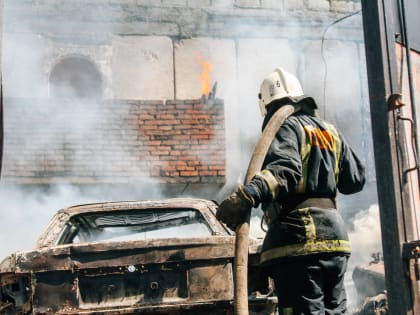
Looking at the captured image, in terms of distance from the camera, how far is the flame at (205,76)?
548 inches

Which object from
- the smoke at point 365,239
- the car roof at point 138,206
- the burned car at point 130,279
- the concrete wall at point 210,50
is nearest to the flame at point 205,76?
the concrete wall at point 210,50

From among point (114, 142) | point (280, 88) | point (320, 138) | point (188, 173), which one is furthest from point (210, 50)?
point (320, 138)

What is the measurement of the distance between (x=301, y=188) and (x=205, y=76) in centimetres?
1036

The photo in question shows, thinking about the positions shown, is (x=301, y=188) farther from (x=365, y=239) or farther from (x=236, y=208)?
(x=365, y=239)

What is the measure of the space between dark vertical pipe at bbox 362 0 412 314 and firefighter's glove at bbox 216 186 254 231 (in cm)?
90

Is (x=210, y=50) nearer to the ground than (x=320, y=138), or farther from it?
farther from it

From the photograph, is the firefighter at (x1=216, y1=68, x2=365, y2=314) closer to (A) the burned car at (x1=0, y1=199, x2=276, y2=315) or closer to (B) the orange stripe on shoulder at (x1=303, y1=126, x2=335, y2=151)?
(B) the orange stripe on shoulder at (x1=303, y1=126, x2=335, y2=151)

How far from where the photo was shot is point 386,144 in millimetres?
3959

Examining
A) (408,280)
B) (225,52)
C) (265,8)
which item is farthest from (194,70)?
(408,280)

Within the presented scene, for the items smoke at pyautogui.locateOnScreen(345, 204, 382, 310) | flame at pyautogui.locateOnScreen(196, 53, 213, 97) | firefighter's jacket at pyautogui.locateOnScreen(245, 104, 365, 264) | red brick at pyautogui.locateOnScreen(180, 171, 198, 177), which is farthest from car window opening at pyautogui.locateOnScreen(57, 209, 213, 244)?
flame at pyautogui.locateOnScreen(196, 53, 213, 97)

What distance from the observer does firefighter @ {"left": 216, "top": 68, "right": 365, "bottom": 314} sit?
3654mm

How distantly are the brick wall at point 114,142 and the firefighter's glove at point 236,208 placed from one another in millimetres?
7702

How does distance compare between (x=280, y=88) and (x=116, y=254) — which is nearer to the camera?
(x=280, y=88)

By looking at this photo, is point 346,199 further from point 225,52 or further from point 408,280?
point 408,280
